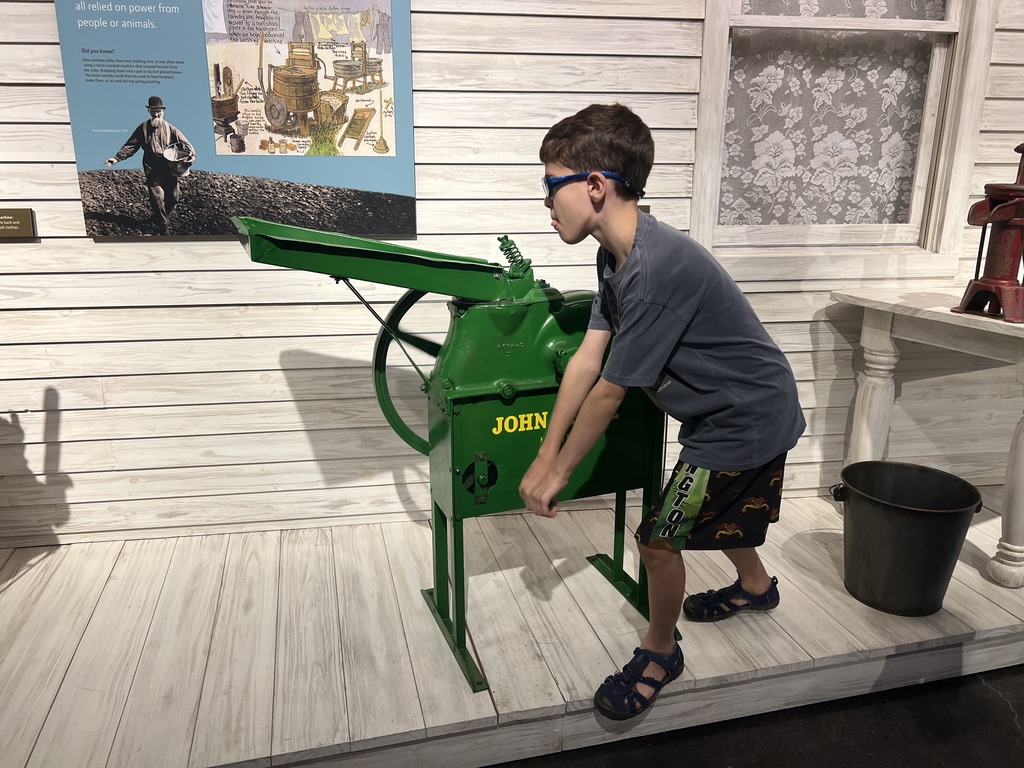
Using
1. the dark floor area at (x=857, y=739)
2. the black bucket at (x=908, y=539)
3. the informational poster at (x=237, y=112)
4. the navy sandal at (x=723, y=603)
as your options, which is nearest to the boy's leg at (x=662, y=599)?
the dark floor area at (x=857, y=739)

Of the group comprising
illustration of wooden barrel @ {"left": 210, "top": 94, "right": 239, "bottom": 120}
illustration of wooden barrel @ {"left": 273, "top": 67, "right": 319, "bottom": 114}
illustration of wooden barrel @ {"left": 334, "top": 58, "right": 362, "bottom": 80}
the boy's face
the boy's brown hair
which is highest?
illustration of wooden barrel @ {"left": 334, "top": 58, "right": 362, "bottom": 80}

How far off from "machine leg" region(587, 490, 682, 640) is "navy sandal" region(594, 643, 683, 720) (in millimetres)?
320

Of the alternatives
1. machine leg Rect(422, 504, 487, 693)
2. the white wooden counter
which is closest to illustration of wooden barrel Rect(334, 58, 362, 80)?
machine leg Rect(422, 504, 487, 693)

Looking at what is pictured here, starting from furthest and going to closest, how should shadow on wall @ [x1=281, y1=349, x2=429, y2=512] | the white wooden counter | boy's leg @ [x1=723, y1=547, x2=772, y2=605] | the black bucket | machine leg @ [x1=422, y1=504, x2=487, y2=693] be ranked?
shadow on wall @ [x1=281, y1=349, x2=429, y2=512]
the white wooden counter
boy's leg @ [x1=723, y1=547, x2=772, y2=605]
the black bucket
machine leg @ [x1=422, y1=504, x2=487, y2=693]

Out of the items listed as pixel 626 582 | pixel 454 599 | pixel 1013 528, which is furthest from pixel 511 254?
pixel 1013 528

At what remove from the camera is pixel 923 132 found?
2975mm

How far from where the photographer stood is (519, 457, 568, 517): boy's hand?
72.0 inches

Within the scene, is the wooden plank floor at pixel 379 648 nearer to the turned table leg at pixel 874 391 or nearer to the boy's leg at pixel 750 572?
the boy's leg at pixel 750 572

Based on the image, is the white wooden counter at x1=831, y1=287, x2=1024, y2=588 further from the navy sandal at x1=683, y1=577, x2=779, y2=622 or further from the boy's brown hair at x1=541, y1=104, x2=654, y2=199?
the boy's brown hair at x1=541, y1=104, x2=654, y2=199

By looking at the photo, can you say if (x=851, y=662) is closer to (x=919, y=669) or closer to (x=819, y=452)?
(x=919, y=669)

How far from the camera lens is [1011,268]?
7.71ft

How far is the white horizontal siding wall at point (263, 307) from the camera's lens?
8.33 feet

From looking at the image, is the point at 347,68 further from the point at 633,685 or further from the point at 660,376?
the point at 633,685

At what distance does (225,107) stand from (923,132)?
8.65 ft
